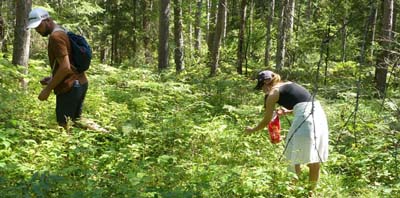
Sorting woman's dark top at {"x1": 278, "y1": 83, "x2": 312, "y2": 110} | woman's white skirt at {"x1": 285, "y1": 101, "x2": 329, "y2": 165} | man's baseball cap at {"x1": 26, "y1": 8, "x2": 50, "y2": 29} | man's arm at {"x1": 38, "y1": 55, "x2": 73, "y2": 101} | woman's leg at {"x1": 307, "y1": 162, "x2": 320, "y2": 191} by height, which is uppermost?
man's baseball cap at {"x1": 26, "y1": 8, "x2": 50, "y2": 29}

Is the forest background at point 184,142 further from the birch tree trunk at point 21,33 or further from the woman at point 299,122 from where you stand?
the woman at point 299,122

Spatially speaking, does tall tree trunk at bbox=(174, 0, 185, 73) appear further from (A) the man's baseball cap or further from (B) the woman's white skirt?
(B) the woman's white skirt

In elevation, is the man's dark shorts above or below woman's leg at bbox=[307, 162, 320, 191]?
above

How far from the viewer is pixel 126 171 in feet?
14.9

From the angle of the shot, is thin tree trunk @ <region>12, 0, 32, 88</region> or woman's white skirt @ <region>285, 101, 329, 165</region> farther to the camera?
thin tree trunk @ <region>12, 0, 32, 88</region>

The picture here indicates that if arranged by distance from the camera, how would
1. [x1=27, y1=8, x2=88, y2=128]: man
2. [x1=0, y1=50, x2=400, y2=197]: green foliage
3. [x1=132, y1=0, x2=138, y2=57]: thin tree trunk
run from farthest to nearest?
[x1=132, y1=0, x2=138, y2=57]: thin tree trunk, [x1=27, y1=8, x2=88, y2=128]: man, [x1=0, y1=50, x2=400, y2=197]: green foliage

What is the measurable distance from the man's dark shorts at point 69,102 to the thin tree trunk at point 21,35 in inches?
125

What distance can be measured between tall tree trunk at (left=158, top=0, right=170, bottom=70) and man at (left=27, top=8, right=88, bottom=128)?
28.1 feet

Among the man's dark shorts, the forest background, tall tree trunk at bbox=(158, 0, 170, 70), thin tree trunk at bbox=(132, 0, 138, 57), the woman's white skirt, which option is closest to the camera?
the forest background

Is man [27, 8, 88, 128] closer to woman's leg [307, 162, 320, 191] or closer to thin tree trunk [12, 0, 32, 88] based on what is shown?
woman's leg [307, 162, 320, 191]

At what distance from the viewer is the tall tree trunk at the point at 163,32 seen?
1392cm

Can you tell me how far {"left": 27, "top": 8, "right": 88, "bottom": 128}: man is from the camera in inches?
206

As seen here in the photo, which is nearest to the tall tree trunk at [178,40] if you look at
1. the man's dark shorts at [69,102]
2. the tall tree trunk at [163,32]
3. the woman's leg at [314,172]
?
the tall tree trunk at [163,32]

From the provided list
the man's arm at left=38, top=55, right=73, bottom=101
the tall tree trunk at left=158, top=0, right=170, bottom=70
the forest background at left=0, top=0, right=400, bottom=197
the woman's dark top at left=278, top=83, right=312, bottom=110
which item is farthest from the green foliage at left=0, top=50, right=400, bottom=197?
the tall tree trunk at left=158, top=0, right=170, bottom=70
